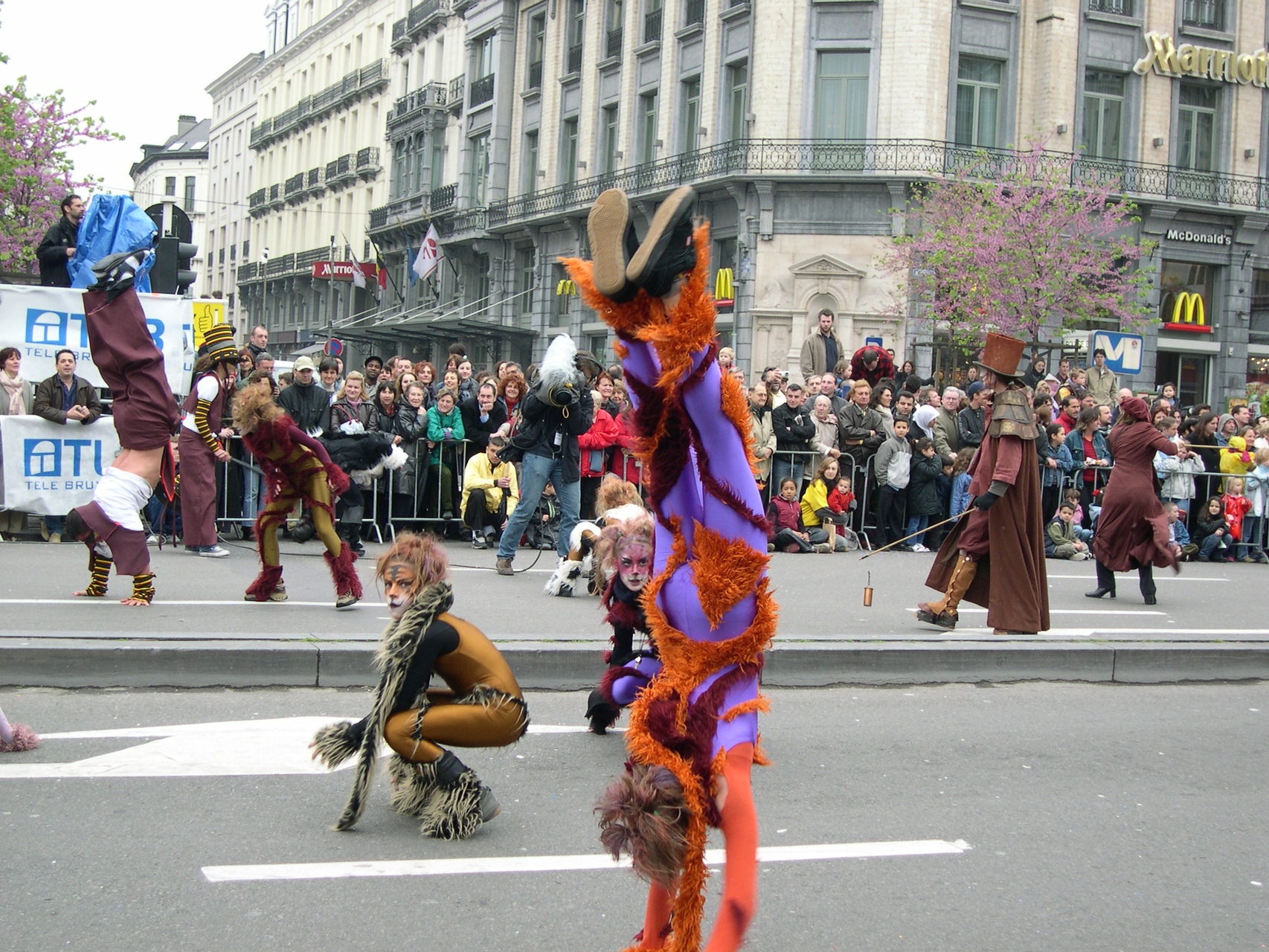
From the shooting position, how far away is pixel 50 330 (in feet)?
43.5

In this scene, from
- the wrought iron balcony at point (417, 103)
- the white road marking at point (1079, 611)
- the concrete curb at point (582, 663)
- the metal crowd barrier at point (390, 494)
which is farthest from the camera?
the wrought iron balcony at point (417, 103)

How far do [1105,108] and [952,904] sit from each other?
33.4m

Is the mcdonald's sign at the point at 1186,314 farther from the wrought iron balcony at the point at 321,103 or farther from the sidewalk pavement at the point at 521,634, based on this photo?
the wrought iron balcony at the point at 321,103

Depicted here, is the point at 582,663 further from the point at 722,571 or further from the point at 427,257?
the point at 427,257

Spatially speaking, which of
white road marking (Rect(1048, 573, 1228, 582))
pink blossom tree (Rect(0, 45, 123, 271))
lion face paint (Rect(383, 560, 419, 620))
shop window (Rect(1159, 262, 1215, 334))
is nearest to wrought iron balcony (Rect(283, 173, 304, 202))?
pink blossom tree (Rect(0, 45, 123, 271))

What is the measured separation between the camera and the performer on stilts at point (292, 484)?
9.09m

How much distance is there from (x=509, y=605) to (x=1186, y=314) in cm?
3000

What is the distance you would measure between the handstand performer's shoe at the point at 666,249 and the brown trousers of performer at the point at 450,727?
2235 mm

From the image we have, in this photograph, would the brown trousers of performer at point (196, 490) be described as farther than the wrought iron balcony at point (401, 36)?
No

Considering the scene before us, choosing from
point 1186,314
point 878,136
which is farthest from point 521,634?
point 1186,314

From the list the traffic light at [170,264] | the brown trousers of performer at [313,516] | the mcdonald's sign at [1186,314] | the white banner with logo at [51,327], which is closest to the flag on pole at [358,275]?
the mcdonald's sign at [1186,314]

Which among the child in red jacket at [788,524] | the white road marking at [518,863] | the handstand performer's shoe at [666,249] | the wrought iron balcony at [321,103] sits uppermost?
the wrought iron balcony at [321,103]

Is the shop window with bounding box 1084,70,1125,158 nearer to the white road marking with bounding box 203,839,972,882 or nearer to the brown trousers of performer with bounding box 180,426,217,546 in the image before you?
the brown trousers of performer with bounding box 180,426,217,546

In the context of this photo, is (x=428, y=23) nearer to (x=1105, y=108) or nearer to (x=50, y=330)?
(x=1105, y=108)
